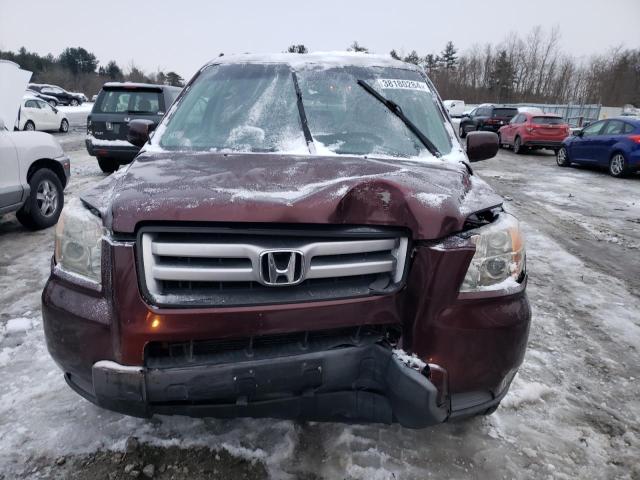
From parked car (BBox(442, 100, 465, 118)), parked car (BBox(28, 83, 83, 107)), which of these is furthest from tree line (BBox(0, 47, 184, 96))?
parked car (BBox(442, 100, 465, 118))

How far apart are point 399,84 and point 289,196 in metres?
1.92

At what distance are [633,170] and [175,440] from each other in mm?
13515

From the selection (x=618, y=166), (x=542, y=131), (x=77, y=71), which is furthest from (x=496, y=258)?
(x=77, y=71)

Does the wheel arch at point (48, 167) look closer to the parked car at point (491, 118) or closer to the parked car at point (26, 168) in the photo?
the parked car at point (26, 168)

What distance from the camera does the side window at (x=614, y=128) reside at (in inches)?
492

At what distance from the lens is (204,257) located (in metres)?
1.80

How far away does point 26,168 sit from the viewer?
5578mm

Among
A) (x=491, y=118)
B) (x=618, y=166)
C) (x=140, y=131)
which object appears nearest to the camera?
(x=140, y=131)

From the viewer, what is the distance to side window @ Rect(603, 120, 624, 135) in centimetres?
1251

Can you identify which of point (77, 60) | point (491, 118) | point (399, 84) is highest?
point (77, 60)

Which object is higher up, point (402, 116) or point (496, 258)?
point (402, 116)

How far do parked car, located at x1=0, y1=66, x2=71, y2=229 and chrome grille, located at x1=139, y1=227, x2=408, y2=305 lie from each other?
448cm

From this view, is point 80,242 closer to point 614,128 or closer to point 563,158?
point 614,128

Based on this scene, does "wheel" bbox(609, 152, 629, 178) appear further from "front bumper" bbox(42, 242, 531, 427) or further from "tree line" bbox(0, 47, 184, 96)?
"tree line" bbox(0, 47, 184, 96)
